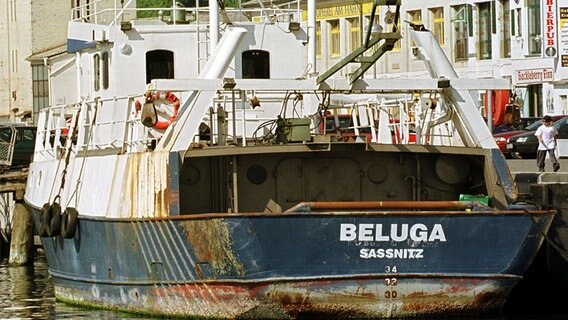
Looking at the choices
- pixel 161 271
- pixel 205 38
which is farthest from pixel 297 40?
pixel 161 271

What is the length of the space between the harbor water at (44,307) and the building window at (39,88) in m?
52.5

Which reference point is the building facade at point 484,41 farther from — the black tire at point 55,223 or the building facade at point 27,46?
the black tire at point 55,223

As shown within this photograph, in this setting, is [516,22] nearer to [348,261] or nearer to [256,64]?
[256,64]

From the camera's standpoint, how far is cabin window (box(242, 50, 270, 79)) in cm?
2467

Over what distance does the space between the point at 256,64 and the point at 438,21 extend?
139ft

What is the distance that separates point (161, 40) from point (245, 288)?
5922mm

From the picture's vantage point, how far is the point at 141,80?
79.8 feet

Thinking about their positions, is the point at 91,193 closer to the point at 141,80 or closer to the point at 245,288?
the point at 141,80

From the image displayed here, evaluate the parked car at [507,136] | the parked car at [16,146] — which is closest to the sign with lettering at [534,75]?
the parked car at [507,136]

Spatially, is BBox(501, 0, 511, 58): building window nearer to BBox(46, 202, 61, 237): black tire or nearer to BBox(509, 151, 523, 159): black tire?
BBox(509, 151, 523, 159): black tire

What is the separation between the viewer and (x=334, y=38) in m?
70.6

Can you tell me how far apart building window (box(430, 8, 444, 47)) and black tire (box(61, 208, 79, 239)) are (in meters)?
44.1

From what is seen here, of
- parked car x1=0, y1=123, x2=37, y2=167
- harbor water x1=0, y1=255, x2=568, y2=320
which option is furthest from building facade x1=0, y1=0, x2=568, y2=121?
harbor water x1=0, y1=255, x2=568, y2=320

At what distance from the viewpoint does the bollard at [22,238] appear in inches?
1336
